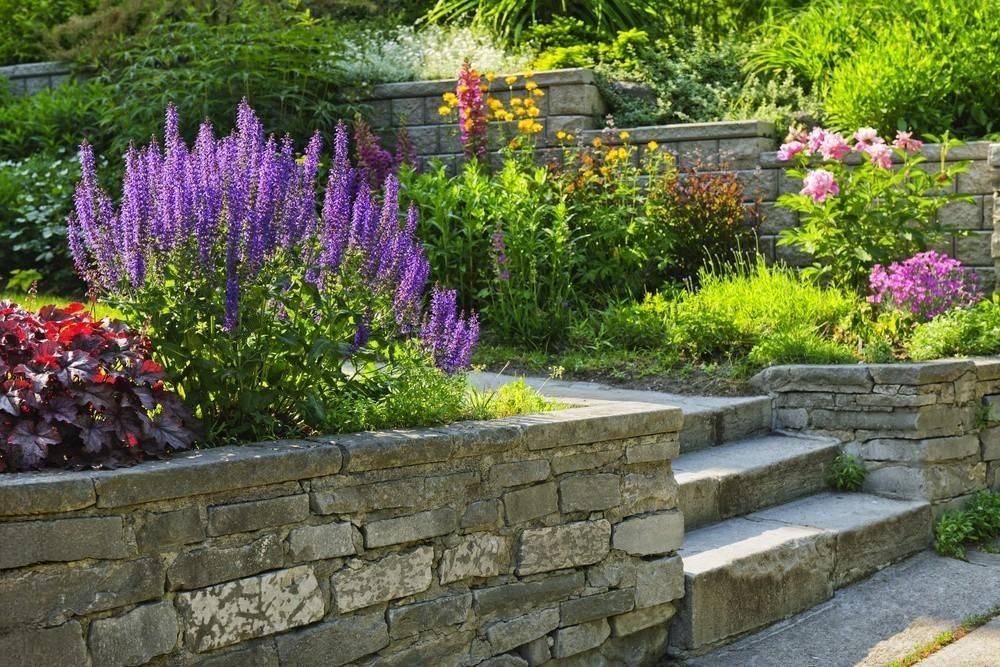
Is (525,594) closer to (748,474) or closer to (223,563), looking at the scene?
(223,563)

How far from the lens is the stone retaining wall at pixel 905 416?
5.46m

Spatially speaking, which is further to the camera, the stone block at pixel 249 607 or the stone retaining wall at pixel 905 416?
the stone retaining wall at pixel 905 416

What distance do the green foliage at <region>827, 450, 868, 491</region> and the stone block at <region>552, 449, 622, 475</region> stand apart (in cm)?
199

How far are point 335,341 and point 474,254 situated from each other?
3.66m

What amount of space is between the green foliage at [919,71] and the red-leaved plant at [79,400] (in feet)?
18.4

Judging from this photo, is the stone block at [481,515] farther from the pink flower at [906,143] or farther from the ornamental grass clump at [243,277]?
the pink flower at [906,143]

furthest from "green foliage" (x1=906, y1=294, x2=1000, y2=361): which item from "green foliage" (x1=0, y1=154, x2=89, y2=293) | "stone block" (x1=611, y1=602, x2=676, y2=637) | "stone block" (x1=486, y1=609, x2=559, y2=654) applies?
"green foliage" (x1=0, y1=154, x2=89, y2=293)

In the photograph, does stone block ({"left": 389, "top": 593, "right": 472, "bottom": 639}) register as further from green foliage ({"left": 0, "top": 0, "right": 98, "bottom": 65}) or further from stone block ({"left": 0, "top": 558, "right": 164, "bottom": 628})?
green foliage ({"left": 0, "top": 0, "right": 98, "bottom": 65})

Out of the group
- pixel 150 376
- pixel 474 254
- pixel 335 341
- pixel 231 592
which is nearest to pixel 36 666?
pixel 231 592

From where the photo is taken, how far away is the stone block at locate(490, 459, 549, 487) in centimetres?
359

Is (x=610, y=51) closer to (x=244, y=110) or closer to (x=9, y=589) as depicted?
(x=244, y=110)

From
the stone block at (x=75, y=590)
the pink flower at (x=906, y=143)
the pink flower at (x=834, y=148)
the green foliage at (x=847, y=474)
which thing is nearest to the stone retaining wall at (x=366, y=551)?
the stone block at (x=75, y=590)

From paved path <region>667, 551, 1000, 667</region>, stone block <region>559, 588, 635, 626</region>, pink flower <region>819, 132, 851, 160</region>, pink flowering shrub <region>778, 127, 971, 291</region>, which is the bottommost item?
paved path <region>667, 551, 1000, 667</region>

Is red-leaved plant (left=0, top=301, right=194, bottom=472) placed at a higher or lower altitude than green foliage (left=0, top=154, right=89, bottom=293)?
lower
